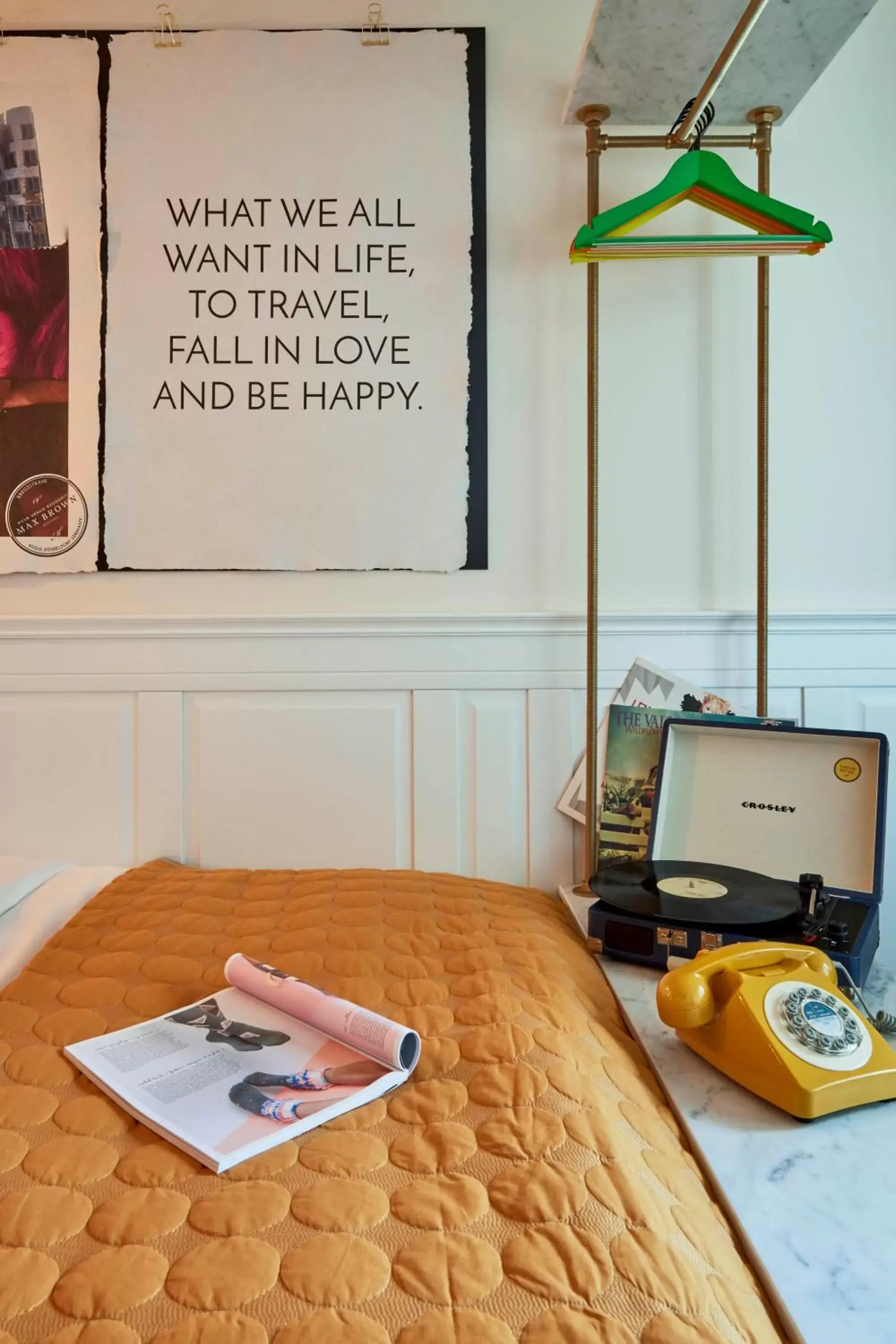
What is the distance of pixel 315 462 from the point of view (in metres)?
1.64

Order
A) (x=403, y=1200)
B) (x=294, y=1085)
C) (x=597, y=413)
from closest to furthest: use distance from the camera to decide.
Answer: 1. (x=403, y=1200)
2. (x=294, y=1085)
3. (x=597, y=413)

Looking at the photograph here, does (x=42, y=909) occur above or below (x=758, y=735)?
below

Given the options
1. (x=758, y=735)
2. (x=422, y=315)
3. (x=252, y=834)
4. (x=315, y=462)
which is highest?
(x=422, y=315)

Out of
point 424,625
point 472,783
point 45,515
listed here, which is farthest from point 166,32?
point 472,783

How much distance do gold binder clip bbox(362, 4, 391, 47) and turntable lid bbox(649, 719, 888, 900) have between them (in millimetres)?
1287

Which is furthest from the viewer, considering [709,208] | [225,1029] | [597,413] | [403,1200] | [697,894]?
[597,413]

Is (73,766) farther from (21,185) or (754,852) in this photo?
(754,852)

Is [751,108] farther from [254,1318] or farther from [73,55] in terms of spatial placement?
[254,1318]

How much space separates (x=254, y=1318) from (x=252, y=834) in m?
1.09

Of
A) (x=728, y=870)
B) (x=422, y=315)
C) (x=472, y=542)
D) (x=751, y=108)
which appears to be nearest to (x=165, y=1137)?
(x=728, y=870)

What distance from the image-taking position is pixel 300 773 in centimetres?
165

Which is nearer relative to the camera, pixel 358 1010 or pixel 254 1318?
pixel 254 1318

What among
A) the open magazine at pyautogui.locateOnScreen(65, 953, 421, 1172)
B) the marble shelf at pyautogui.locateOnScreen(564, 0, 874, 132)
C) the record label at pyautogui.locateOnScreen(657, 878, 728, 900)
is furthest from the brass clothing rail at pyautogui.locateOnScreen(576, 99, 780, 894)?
the open magazine at pyautogui.locateOnScreen(65, 953, 421, 1172)

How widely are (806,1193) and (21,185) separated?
191cm
